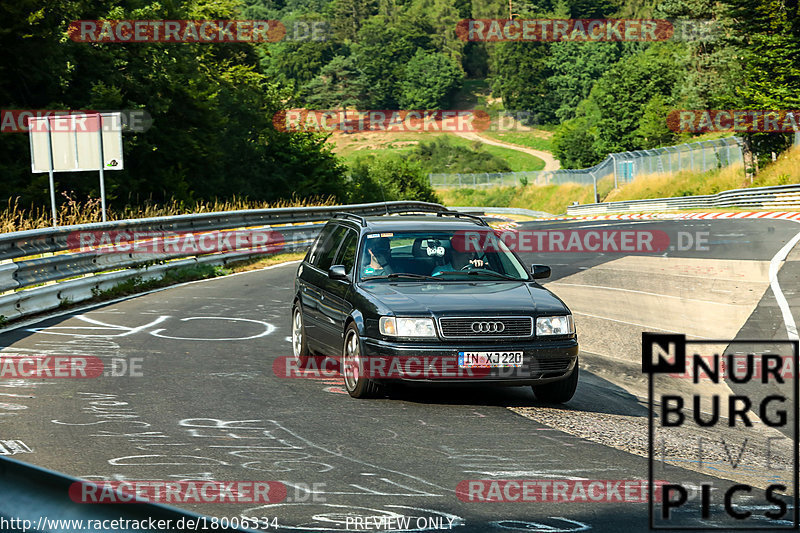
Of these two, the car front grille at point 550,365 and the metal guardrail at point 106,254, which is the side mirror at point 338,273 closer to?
the car front grille at point 550,365

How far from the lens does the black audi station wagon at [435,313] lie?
8133mm

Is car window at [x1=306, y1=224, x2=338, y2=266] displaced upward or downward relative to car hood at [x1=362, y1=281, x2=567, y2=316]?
upward

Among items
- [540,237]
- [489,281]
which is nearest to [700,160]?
[540,237]

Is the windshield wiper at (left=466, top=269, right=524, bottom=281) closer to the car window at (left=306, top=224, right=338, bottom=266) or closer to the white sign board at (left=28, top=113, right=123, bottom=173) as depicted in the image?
the car window at (left=306, top=224, right=338, bottom=266)

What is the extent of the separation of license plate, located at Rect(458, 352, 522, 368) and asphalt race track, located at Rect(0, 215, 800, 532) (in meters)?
0.41

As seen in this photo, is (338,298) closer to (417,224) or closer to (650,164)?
(417,224)

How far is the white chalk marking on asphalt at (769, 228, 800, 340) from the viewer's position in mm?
13114

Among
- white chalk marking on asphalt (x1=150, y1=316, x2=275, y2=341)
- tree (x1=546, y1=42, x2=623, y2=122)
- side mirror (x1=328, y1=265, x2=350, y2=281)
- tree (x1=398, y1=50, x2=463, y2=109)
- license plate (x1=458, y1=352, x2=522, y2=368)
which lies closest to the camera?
license plate (x1=458, y1=352, x2=522, y2=368)

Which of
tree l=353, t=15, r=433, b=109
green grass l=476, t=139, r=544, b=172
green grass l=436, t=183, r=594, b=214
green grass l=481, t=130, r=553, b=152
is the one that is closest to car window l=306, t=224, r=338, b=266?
green grass l=436, t=183, r=594, b=214

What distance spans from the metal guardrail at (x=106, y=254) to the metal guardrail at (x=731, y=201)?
85.4 feet

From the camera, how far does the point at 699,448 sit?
7.25 metres

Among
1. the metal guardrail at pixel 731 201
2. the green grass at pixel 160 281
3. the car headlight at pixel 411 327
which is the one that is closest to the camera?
the car headlight at pixel 411 327

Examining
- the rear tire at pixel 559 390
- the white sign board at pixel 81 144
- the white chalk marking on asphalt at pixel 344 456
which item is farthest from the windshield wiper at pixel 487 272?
the white sign board at pixel 81 144

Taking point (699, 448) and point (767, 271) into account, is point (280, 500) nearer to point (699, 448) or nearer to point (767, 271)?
point (699, 448)
